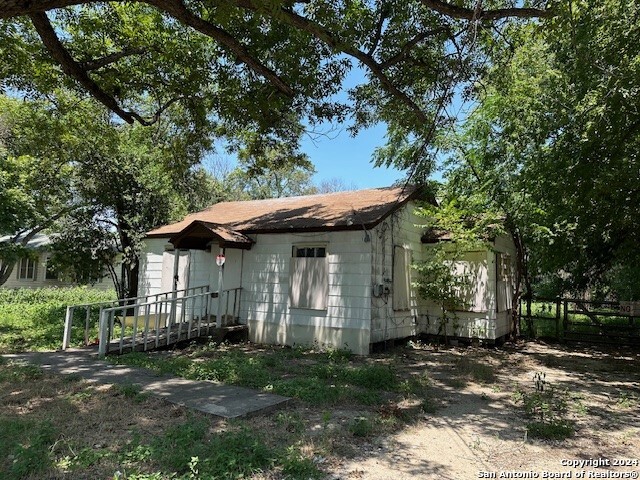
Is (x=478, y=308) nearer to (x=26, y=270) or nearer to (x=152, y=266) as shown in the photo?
(x=152, y=266)

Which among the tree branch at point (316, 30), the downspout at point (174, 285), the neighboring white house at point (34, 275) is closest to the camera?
the tree branch at point (316, 30)

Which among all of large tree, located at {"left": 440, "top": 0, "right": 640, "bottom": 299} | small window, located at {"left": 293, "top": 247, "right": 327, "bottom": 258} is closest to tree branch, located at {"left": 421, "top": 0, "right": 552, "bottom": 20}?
large tree, located at {"left": 440, "top": 0, "right": 640, "bottom": 299}

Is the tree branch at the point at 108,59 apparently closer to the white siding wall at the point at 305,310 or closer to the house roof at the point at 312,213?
the house roof at the point at 312,213

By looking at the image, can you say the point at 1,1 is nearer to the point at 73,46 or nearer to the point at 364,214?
the point at 73,46

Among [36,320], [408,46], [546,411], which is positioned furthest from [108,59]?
[36,320]

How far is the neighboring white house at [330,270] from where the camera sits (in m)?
9.92

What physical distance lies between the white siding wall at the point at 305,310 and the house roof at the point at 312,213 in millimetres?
299

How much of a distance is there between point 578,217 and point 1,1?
12.2m

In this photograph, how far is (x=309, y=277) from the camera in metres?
10.6

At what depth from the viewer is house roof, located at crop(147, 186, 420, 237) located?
10.2m

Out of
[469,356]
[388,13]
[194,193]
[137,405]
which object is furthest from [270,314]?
[194,193]

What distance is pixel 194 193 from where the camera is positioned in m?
20.5

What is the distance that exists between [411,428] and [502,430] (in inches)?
41.1

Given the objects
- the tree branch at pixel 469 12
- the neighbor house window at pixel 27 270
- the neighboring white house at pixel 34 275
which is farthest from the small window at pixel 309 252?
the neighbor house window at pixel 27 270
